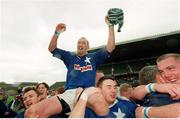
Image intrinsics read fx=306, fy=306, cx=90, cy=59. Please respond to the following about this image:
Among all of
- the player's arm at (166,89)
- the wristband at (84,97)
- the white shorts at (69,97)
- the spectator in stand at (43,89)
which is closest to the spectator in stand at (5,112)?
the spectator in stand at (43,89)

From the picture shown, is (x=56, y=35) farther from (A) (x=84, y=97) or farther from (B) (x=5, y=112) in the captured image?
(B) (x=5, y=112)

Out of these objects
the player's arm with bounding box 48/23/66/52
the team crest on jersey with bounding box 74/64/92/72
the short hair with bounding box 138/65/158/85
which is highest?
the player's arm with bounding box 48/23/66/52

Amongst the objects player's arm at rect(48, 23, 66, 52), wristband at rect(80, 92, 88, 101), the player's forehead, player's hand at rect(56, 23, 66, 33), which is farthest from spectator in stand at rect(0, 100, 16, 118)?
the player's forehead

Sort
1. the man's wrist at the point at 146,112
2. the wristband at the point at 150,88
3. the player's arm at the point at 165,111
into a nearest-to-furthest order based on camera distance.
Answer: the player's arm at the point at 165,111 < the man's wrist at the point at 146,112 < the wristband at the point at 150,88

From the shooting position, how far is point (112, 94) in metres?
3.04

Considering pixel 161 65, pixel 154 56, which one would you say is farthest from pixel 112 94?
pixel 154 56

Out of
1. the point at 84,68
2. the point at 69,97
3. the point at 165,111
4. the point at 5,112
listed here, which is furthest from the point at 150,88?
the point at 5,112

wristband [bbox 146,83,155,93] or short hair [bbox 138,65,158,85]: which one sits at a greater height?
short hair [bbox 138,65,158,85]

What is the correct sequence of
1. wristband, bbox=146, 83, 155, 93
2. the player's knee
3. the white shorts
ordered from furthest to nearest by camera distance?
the white shorts < the player's knee < wristband, bbox=146, 83, 155, 93

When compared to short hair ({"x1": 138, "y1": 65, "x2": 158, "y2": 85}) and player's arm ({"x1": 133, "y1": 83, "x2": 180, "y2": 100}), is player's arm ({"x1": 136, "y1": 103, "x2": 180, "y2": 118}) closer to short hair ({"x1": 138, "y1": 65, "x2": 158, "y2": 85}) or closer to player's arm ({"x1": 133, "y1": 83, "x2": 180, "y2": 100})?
player's arm ({"x1": 133, "y1": 83, "x2": 180, "y2": 100})

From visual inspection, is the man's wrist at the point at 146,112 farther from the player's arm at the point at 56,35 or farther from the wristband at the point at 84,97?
the player's arm at the point at 56,35

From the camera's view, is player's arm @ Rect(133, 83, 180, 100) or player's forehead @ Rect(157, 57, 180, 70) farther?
player's forehead @ Rect(157, 57, 180, 70)

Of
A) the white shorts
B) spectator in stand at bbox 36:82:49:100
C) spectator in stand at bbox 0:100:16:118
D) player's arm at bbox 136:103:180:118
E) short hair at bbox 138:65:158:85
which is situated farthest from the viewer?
spectator in stand at bbox 0:100:16:118

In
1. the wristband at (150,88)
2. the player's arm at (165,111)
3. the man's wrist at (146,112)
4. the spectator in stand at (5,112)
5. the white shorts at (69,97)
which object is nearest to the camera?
the player's arm at (165,111)
